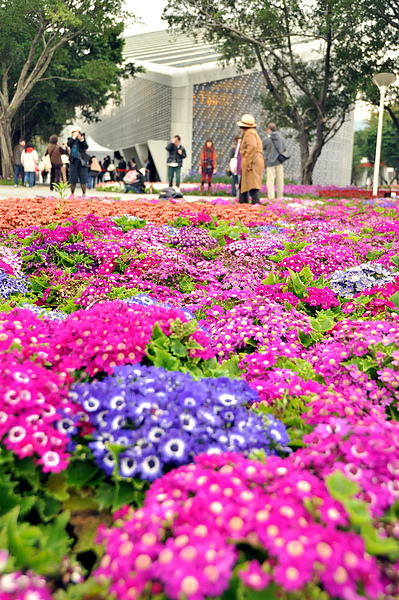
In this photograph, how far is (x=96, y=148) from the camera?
48625 millimetres

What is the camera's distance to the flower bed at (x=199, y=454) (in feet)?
4.16

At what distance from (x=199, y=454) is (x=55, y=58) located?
2811 cm

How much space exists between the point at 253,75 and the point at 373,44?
17.4 m

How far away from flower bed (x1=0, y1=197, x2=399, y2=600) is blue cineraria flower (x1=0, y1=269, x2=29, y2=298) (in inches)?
12.0

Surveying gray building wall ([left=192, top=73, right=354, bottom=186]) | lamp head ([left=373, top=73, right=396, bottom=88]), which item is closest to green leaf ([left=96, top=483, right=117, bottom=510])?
lamp head ([left=373, top=73, right=396, bottom=88])

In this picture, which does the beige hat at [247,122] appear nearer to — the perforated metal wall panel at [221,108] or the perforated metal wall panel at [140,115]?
the perforated metal wall panel at [221,108]

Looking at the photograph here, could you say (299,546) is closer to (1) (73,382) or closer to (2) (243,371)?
(1) (73,382)

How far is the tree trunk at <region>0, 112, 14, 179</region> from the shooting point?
2597cm

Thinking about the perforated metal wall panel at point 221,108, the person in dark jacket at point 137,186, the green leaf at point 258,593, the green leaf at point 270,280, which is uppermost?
the perforated metal wall panel at point 221,108

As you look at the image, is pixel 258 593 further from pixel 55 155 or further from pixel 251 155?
pixel 55 155

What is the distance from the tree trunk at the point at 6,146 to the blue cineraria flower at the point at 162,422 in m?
26.5

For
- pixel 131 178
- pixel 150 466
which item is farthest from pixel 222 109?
pixel 150 466

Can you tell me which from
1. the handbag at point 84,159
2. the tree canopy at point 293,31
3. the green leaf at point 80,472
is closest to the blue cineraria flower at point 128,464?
the green leaf at point 80,472

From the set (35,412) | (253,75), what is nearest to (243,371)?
(35,412)
